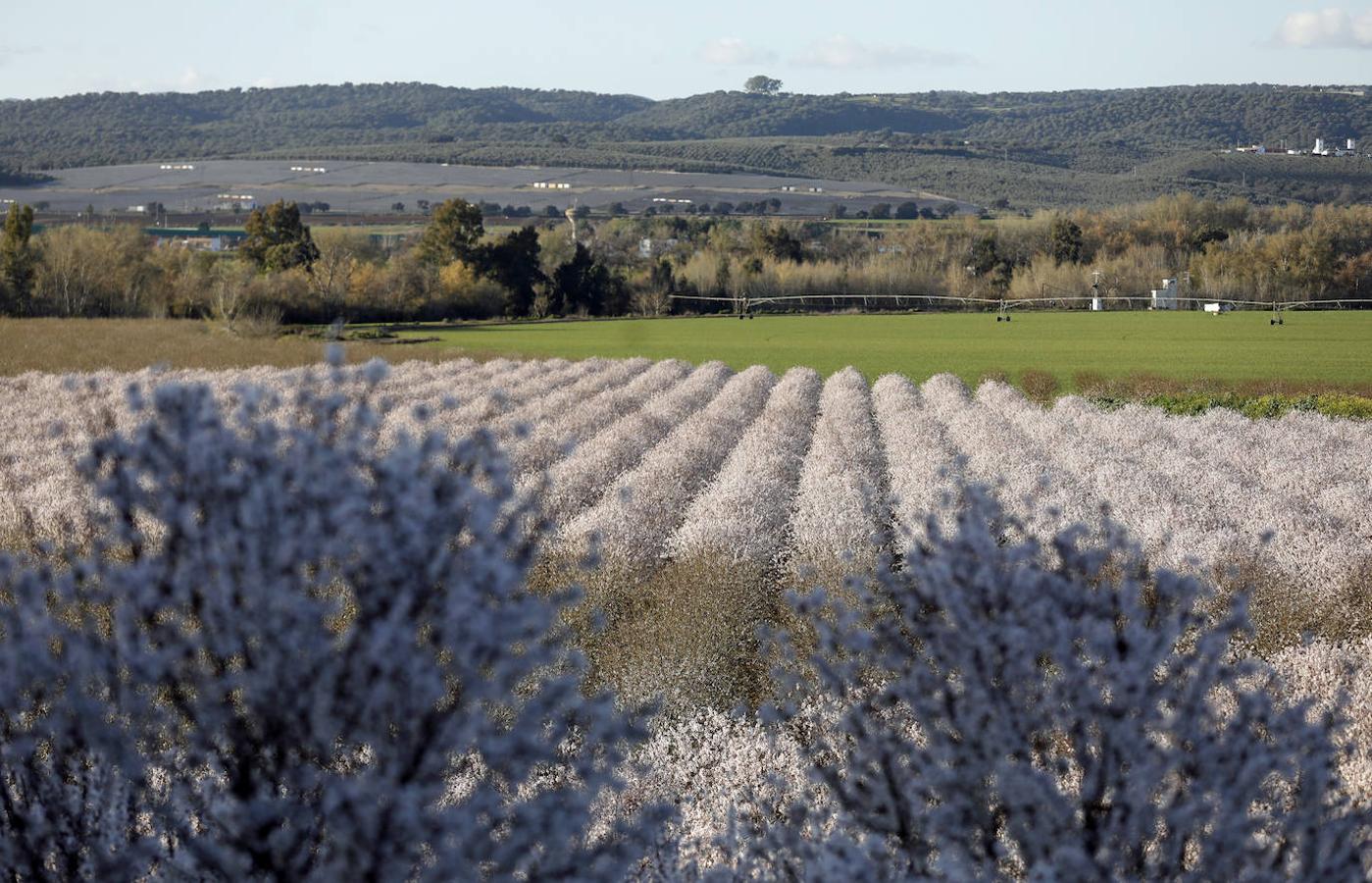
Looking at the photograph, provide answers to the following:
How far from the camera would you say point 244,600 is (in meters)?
3.23

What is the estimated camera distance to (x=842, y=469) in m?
15.9

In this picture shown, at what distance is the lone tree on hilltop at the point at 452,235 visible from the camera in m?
68.4

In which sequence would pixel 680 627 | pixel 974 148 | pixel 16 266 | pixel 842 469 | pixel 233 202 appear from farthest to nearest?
1. pixel 974 148
2. pixel 233 202
3. pixel 16 266
4. pixel 842 469
5. pixel 680 627

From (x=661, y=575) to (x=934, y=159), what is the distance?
17768 centimetres

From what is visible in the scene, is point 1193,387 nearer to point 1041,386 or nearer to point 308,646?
point 1041,386

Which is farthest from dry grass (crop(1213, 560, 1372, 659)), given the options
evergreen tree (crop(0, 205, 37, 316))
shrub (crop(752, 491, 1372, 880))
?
evergreen tree (crop(0, 205, 37, 316))

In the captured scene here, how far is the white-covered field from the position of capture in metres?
10.6

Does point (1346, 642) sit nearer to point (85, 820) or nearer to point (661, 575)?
point (661, 575)

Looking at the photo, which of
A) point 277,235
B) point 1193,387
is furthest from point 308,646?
point 277,235

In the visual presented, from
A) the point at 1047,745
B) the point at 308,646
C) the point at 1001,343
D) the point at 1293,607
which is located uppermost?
the point at 308,646

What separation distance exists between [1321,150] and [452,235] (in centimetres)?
11786

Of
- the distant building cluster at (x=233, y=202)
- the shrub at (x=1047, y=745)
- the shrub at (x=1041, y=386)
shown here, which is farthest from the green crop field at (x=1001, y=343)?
the distant building cluster at (x=233, y=202)

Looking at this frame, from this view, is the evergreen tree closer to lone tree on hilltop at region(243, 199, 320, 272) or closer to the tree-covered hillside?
lone tree on hilltop at region(243, 199, 320, 272)

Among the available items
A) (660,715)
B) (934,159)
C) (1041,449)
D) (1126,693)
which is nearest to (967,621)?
(1126,693)
